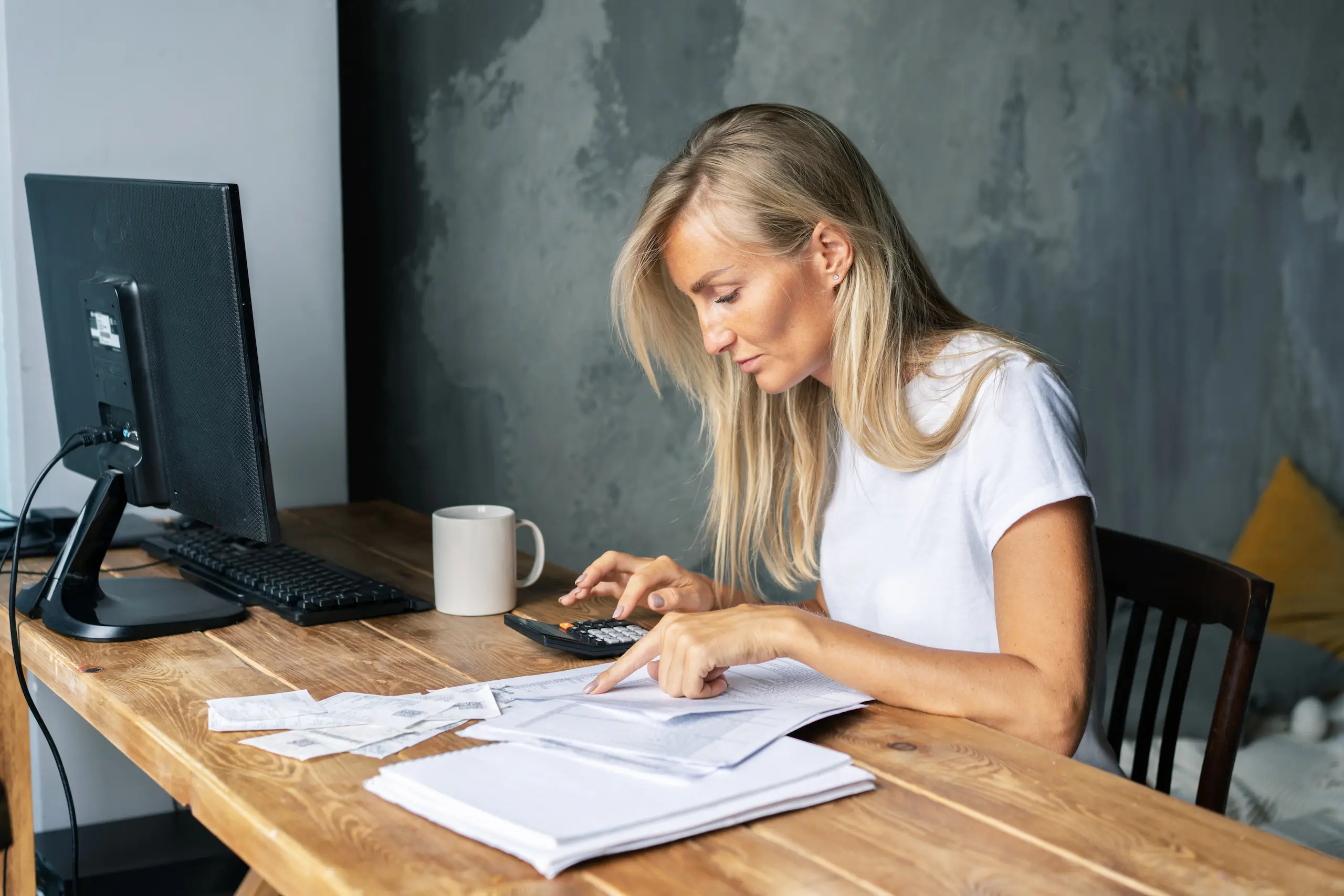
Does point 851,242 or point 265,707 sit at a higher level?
point 851,242

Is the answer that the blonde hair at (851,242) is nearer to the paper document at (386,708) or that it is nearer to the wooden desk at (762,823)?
the wooden desk at (762,823)

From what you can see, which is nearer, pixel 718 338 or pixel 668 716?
pixel 668 716

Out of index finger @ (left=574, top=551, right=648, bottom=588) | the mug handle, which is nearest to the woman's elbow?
index finger @ (left=574, top=551, right=648, bottom=588)

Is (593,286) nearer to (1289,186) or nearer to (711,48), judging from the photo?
(711,48)

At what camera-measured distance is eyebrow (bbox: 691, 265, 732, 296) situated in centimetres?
135

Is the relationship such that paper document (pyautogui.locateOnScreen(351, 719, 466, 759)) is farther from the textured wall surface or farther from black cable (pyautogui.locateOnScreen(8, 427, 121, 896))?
the textured wall surface

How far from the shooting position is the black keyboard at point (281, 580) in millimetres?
1441

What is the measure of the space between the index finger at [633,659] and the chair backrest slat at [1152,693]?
1.69ft

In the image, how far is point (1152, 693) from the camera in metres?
1.29

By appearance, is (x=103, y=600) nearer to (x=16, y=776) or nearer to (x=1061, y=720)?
(x=16, y=776)

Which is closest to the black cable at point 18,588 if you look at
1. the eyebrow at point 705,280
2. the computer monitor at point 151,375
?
the computer monitor at point 151,375

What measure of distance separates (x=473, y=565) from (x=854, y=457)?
462 mm

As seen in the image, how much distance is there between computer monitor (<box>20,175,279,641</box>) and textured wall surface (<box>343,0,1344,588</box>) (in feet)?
4.44

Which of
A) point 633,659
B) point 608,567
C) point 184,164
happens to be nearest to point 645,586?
point 608,567
